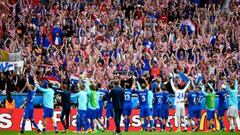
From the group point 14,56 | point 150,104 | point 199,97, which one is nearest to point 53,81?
point 14,56

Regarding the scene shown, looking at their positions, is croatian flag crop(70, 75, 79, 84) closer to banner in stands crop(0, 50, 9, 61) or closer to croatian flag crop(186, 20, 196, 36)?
banner in stands crop(0, 50, 9, 61)

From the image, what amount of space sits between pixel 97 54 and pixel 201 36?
21.9ft

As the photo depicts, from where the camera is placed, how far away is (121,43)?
4750 centimetres

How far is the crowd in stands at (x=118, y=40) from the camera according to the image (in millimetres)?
45438

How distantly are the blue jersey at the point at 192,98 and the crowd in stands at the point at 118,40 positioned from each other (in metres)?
1.64

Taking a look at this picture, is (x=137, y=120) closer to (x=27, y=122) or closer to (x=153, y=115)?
(x=153, y=115)

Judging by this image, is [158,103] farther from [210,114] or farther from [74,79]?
[74,79]

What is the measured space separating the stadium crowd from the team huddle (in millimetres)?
264

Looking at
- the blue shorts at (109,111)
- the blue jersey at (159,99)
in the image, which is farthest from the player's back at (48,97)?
the blue jersey at (159,99)

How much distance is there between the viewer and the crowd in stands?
149 ft

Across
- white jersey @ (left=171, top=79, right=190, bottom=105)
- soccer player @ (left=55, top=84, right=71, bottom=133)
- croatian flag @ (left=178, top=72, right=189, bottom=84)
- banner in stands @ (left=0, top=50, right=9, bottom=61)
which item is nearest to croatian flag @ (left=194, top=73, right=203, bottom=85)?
croatian flag @ (left=178, top=72, right=189, bottom=84)

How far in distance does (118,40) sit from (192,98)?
6981 millimetres

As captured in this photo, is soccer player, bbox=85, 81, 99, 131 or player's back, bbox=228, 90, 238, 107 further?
player's back, bbox=228, 90, 238, 107

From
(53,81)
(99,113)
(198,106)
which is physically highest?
(53,81)
